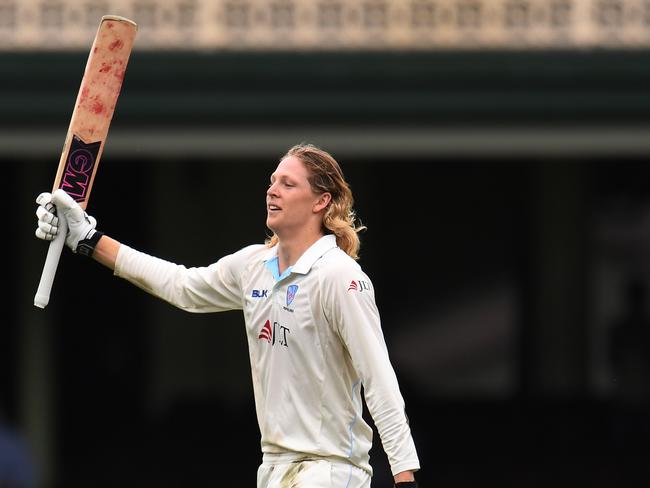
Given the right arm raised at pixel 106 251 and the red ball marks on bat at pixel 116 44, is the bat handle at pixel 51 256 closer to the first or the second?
the right arm raised at pixel 106 251

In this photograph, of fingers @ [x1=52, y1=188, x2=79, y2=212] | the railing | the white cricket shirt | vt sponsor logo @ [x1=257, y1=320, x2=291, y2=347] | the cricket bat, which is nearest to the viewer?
the white cricket shirt

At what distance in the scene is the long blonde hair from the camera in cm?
429

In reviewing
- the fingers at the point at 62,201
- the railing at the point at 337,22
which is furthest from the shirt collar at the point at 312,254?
the railing at the point at 337,22

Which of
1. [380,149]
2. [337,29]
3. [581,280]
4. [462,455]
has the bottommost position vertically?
[462,455]

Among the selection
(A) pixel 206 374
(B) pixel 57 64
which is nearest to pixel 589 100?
(B) pixel 57 64

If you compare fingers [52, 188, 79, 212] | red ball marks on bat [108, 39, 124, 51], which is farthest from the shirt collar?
red ball marks on bat [108, 39, 124, 51]

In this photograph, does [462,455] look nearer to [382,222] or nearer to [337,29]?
[382,222]

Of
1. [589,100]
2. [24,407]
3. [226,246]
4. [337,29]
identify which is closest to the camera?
[589,100]

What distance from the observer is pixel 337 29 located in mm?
9031

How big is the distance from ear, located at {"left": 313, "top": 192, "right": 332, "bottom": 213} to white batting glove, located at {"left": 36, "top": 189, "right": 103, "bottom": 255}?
0.66 m

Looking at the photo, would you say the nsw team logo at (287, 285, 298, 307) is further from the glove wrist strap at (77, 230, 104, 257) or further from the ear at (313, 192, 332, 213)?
the glove wrist strap at (77, 230, 104, 257)

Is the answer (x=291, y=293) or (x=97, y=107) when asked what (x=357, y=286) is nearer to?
(x=291, y=293)

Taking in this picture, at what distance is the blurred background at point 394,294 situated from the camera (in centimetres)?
904

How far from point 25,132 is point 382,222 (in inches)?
147
